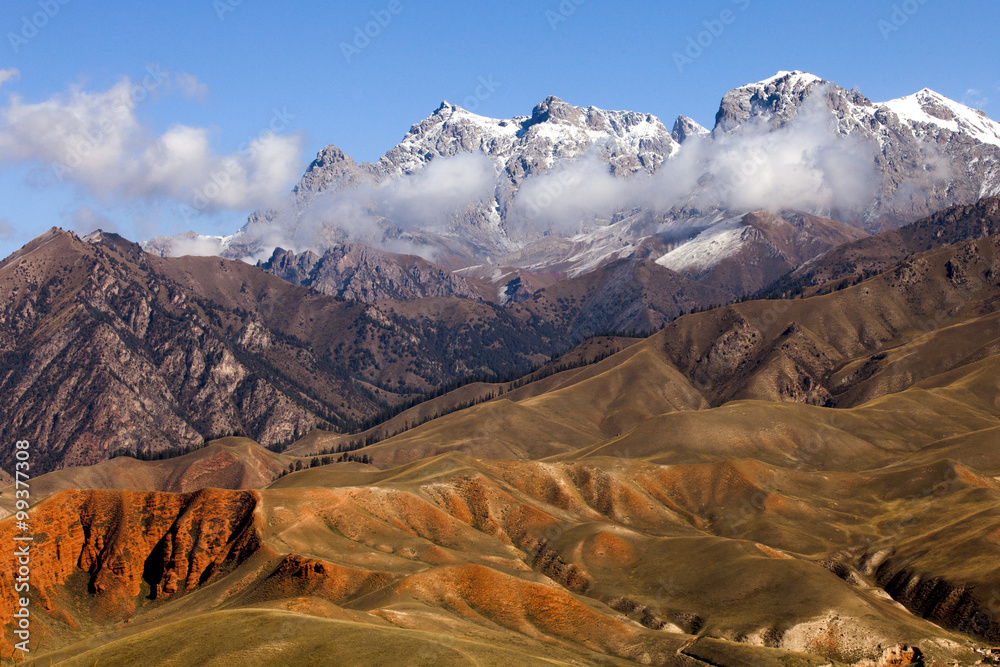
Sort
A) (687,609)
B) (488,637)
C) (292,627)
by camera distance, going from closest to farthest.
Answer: (292,627) → (488,637) → (687,609)

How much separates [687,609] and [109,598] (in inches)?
4493

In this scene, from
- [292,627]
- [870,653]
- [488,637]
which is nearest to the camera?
[292,627]

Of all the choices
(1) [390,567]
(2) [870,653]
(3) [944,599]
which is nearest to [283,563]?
(1) [390,567]

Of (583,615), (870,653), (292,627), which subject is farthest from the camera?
(583,615)

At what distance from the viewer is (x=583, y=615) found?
561ft

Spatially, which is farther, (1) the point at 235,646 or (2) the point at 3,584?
(2) the point at 3,584

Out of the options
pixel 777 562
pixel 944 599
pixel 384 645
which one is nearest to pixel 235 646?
pixel 384 645

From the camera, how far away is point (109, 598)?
634 ft

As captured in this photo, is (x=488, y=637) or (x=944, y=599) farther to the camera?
(x=944, y=599)

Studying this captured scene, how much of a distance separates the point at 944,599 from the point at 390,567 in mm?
110039

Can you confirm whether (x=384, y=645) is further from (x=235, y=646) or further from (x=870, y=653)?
(x=870, y=653)

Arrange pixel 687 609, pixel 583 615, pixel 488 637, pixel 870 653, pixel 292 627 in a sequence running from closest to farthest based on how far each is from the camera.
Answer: pixel 292 627 < pixel 488 637 < pixel 870 653 < pixel 583 615 < pixel 687 609

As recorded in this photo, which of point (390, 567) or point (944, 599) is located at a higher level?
point (390, 567)

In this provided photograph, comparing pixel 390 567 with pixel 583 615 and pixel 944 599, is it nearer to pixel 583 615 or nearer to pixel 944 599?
pixel 583 615
